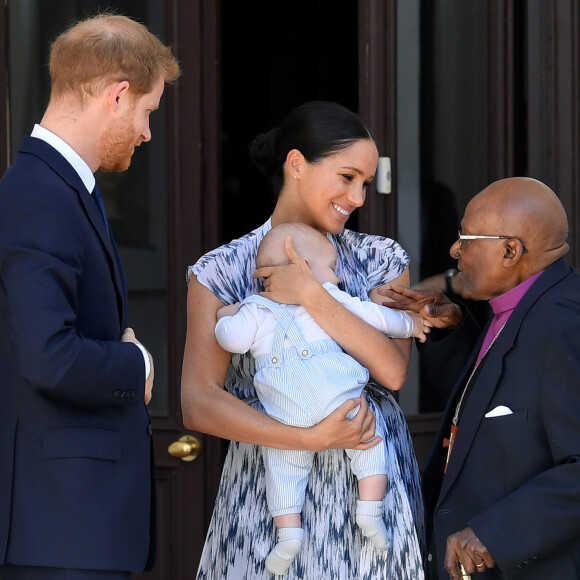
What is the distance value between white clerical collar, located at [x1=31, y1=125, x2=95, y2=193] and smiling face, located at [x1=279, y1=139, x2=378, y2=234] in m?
0.81

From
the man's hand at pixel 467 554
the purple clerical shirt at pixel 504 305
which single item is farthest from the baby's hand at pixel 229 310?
the man's hand at pixel 467 554

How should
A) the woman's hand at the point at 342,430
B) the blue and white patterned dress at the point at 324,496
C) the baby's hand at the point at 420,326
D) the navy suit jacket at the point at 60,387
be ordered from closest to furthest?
the navy suit jacket at the point at 60,387
the woman's hand at the point at 342,430
the blue and white patterned dress at the point at 324,496
the baby's hand at the point at 420,326

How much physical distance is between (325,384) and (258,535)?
471 mm

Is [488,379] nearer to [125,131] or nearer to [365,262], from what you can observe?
[365,262]

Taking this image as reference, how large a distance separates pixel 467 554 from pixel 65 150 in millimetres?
1349

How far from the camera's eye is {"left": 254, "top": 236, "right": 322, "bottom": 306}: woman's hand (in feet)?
9.32

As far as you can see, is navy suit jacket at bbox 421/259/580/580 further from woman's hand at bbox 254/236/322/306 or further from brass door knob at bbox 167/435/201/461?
brass door knob at bbox 167/435/201/461

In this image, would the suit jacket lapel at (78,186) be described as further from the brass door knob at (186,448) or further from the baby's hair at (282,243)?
the brass door knob at (186,448)

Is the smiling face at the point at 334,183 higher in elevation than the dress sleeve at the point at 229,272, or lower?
higher

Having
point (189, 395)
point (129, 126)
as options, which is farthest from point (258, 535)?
point (129, 126)

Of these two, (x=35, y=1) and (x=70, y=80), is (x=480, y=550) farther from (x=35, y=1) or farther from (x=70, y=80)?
(x=35, y=1)

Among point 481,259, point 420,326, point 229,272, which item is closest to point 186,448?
point 229,272

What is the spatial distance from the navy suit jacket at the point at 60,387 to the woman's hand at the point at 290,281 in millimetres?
583

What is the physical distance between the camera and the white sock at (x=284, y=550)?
2773 millimetres
